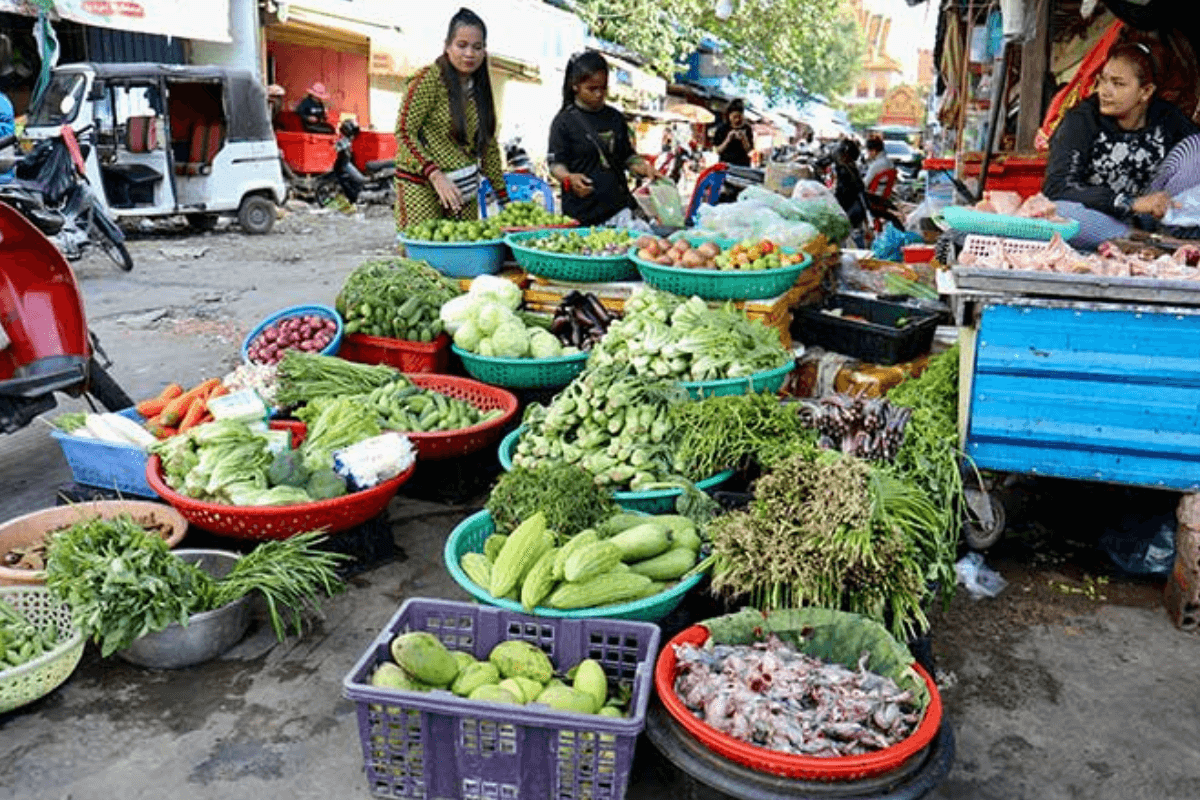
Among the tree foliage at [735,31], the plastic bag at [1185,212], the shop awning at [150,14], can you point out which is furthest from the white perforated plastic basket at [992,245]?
the tree foliage at [735,31]

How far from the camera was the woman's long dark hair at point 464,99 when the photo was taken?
5043 millimetres

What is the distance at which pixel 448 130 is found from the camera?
5285 millimetres

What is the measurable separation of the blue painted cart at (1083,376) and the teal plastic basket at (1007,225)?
43cm

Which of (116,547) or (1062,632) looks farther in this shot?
(1062,632)

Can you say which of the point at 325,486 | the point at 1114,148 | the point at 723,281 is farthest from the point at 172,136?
the point at 1114,148

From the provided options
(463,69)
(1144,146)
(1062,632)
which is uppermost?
(463,69)

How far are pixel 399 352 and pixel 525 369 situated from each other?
78cm

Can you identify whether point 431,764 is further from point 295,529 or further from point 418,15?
point 418,15

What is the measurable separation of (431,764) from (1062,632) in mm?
2206

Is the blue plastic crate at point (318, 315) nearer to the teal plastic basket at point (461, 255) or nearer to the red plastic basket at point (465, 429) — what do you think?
the red plastic basket at point (465, 429)

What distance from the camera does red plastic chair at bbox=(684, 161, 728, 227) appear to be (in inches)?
295

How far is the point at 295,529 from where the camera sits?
3287 mm

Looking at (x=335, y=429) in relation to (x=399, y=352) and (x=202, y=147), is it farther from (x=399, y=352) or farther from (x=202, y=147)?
(x=202, y=147)

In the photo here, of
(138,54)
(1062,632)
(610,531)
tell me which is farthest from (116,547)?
(138,54)
